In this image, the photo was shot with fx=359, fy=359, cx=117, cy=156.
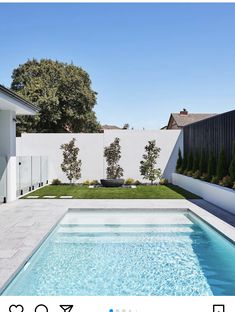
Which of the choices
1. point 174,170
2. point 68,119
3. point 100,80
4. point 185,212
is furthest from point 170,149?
point 68,119

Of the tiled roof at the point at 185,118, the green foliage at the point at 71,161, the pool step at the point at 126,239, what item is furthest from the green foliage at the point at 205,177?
the tiled roof at the point at 185,118

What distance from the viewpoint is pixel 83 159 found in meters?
19.7

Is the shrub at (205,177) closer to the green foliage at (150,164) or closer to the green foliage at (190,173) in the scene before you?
the green foliage at (190,173)

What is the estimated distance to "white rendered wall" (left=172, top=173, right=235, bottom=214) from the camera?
398 inches

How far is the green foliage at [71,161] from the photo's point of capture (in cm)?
1858

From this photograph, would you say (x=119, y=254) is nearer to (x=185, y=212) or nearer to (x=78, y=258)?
(x=78, y=258)

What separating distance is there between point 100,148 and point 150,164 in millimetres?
2976

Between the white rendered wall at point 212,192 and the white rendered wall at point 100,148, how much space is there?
2.99 m

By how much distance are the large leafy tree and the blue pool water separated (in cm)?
2245

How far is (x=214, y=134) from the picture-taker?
44.8 feet

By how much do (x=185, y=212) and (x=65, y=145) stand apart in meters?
9.49
